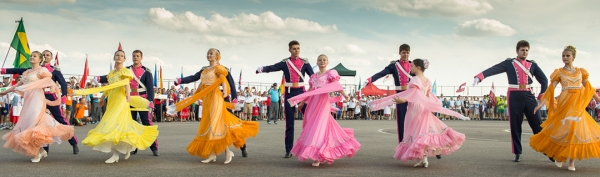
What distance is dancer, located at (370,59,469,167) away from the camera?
27.0ft

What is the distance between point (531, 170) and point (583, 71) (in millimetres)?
1882

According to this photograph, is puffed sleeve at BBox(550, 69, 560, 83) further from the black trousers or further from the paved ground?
the paved ground

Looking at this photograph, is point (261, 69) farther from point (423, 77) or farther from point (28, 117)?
point (28, 117)

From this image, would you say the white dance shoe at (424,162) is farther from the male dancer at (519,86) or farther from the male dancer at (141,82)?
the male dancer at (141,82)

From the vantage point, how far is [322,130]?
8.57m

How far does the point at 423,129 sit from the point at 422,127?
4cm

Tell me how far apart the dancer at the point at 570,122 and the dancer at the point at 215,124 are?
189 inches

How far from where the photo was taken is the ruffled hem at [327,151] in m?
8.26

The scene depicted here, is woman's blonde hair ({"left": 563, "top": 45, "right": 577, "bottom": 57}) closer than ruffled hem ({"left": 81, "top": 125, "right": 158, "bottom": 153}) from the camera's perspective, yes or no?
No

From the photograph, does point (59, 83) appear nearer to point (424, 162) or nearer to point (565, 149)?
point (424, 162)

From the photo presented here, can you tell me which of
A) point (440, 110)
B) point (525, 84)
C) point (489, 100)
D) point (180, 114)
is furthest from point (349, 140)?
point (489, 100)

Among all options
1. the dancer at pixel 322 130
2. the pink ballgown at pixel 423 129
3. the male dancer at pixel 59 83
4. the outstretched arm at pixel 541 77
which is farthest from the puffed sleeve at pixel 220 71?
the outstretched arm at pixel 541 77

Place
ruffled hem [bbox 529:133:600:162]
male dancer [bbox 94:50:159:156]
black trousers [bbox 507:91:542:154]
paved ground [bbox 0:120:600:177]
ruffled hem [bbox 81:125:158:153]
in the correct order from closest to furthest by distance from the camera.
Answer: paved ground [bbox 0:120:600:177]
ruffled hem [bbox 529:133:600:162]
ruffled hem [bbox 81:125:158:153]
black trousers [bbox 507:91:542:154]
male dancer [bbox 94:50:159:156]

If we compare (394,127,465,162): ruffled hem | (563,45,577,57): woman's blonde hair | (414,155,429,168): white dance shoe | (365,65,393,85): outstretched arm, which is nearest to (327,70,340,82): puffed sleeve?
(365,65,393,85): outstretched arm
